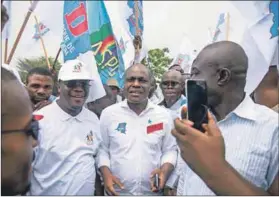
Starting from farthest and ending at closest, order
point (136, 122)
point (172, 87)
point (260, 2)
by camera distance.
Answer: point (172, 87), point (136, 122), point (260, 2)

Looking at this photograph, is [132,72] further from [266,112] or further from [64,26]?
[266,112]

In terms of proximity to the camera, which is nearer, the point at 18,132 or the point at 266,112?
the point at 18,132

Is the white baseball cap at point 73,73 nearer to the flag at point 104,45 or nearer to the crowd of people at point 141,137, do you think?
the crowd of people at point 141,137

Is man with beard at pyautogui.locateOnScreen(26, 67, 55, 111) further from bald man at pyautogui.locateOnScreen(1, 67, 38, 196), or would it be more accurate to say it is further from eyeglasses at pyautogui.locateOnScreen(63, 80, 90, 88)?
bald man at pyautogui.locateOnScreen(1, 67, 38, 196)

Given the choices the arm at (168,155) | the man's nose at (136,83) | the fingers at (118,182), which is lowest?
the fingers at (118,182)

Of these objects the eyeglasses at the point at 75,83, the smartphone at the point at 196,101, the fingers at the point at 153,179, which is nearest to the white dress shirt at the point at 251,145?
the smartphone at the point at 196,101

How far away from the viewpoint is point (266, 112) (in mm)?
1972

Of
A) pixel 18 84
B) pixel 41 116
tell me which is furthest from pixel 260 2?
pixel 18 84

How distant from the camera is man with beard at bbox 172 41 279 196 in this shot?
1385 mm

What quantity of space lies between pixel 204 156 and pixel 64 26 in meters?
4.03

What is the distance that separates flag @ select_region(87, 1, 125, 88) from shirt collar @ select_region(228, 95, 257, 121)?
11.0ft

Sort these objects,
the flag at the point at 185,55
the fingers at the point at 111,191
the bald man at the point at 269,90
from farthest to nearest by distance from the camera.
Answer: the flag at the point at 185,55 < the fingers at the point at 111,191 < the bald man at the point at 269,90

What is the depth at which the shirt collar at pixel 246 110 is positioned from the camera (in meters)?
1.96

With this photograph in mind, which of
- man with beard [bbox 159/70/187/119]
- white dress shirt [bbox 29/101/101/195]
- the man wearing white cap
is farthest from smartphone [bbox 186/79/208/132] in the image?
man with beard [bbox 159/70/187/119]
